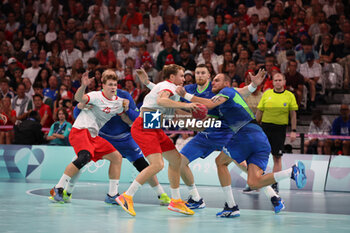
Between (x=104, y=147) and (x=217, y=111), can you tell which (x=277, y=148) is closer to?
(x=217, y=111)

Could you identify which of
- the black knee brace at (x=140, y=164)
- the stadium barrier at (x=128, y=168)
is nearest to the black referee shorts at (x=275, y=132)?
the stadium barrier at (x=128, y=168)

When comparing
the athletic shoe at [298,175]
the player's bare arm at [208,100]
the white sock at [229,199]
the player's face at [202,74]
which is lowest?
the white sock at [229,199]

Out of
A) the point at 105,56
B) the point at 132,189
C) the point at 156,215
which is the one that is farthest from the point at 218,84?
the point at 105,56

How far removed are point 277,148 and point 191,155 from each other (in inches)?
115

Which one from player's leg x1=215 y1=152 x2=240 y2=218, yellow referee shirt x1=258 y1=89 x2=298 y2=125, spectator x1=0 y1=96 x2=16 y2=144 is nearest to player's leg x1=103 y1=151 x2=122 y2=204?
player's leg x1=215 y1=152 x2=240 y2=218

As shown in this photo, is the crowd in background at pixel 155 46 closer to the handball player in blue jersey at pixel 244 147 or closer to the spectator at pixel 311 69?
the spectator at pixel 311 69

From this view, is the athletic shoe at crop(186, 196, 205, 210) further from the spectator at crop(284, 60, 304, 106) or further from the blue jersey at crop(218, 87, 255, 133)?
the spectator at crop(284, 60, 304, 106)

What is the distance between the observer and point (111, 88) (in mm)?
9109

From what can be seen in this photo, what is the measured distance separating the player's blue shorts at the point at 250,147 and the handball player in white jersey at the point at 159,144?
0.78 meters

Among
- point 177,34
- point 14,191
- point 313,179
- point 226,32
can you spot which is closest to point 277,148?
point 313,179

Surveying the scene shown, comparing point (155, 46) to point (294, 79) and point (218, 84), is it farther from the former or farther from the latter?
point (218, 84)

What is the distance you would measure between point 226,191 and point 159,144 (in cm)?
117

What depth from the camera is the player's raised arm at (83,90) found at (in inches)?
336

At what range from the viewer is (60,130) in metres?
14.4
